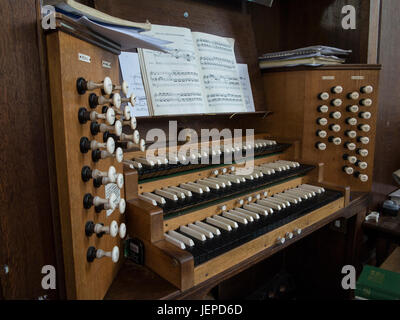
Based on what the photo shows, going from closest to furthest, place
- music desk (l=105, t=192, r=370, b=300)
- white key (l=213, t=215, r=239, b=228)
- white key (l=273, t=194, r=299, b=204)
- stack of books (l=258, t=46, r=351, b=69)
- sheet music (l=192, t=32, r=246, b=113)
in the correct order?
1. music desk (l=105, t=192, r=370, b=300)
2. white key (l=213, t=215, r=239, b=228)
3. white key (l=273, t=194, r=299, b=204)
4. sheet music (l=192, t=32, r=246, b=113)
5. stack of books (l=258, t=46, r=351, b=69)

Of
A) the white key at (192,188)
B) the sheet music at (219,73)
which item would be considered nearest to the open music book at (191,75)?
the sheet music at (219,73)

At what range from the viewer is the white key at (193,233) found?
4.26 ft

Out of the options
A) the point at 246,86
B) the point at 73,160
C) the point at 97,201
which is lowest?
the point at 97,201

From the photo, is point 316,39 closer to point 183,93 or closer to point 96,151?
point 183,93

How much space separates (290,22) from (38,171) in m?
2.46

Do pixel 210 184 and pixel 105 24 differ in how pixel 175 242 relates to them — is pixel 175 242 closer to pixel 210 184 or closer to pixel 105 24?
pixel 210 184

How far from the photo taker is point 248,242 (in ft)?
4.41

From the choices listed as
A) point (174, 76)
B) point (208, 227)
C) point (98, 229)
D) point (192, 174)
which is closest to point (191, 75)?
point (174, 76)

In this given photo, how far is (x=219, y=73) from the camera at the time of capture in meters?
2.10

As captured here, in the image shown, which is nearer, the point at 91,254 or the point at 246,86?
the point at 91,254

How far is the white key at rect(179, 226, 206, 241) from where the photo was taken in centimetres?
130

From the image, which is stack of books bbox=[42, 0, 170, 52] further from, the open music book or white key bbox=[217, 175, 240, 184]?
white key bbox=[217, 175, 240, 184]

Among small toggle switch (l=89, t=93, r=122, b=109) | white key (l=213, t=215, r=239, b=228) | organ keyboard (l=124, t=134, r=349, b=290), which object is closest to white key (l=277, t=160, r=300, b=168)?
organ keyboard (l=124, t=134, r=349, b=290)

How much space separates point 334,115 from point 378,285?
113 centimetres
